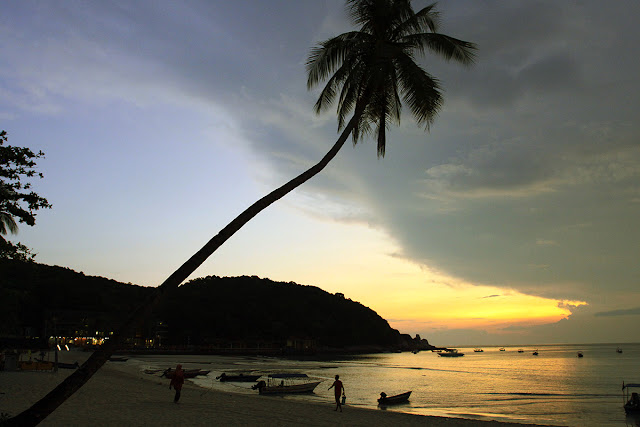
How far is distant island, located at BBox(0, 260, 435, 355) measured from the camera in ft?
276

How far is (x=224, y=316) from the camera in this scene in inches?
5187

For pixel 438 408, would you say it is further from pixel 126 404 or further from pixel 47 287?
pixel 47 287

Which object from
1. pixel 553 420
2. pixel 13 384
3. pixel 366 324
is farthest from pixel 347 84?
pixel 366 324

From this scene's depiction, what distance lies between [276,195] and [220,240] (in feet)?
5.40

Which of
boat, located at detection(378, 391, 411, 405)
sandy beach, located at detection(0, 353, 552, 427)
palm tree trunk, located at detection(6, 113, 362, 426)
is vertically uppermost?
palm tree trunk, located at detection(6, 113, 362, 426)

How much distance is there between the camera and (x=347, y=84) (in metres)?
12.8

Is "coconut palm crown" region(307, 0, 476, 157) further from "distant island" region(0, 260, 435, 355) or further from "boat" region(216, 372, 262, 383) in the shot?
"distant island" region(0, 260, 435, 355)

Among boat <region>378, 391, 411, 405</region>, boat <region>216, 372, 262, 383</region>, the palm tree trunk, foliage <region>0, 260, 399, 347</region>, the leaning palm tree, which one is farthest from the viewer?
foliage <region>0, 260, 399, 347</region>

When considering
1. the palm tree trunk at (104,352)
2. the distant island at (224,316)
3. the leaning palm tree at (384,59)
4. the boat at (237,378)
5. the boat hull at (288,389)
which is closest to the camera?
the palm tree trunk at (104,352)

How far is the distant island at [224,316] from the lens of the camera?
84.1 m

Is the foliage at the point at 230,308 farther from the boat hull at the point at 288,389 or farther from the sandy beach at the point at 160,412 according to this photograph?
the sandy beach at the point at 160,412

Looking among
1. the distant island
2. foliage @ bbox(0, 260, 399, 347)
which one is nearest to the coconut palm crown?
the distant island

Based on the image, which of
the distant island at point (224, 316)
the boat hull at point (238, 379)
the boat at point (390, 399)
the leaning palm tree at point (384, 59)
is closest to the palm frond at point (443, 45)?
the leaning palm tree at point (384, 59)

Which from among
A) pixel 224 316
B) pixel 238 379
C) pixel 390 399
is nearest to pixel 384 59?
pixel 390 399
